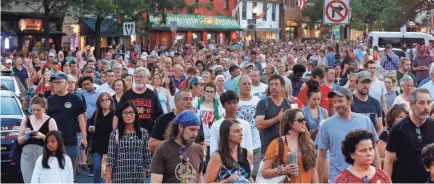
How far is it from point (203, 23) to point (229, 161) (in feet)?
192

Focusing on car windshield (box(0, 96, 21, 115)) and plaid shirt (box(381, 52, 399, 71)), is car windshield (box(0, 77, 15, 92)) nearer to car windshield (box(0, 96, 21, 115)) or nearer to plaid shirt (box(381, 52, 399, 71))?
car windshield (box(0, 96, 21, 115))

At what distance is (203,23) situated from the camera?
66.1 metres

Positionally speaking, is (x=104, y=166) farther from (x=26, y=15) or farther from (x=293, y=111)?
(x=26, y=15)

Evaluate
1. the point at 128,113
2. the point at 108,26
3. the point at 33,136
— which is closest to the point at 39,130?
the point at 33,136

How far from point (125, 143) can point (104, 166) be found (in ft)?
1.46

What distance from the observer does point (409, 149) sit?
8.59 m

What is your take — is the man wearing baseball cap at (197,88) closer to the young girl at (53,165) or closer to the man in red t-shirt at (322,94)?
the man in red t-shirt at (322,94)

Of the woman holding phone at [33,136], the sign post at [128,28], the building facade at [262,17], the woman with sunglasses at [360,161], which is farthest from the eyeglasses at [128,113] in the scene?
the building facade at [262,17]

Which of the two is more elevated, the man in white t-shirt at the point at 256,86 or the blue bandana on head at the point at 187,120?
the man in white t-shirt at the point at 256,86

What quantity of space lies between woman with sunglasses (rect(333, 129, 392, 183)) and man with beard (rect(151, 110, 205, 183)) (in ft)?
4.94

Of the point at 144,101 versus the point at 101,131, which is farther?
the point at 144,101

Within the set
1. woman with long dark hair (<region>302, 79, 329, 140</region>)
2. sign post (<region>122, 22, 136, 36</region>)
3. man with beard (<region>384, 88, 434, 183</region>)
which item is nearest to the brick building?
sign post (<region>122, 22, 136, 36</region>)

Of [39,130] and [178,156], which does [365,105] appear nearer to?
[39,130]

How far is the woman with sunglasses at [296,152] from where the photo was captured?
8.10m
